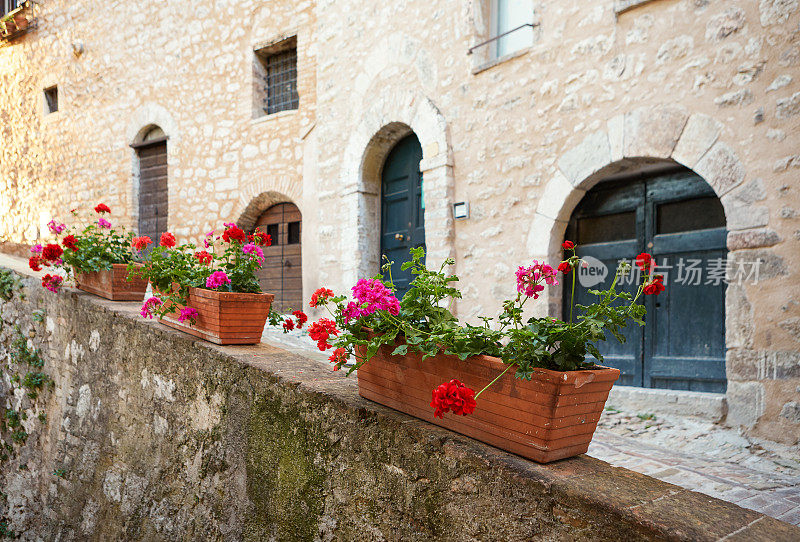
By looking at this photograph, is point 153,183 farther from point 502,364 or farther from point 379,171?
point 502,364

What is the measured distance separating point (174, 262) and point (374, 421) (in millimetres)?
1892

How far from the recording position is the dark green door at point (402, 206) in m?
5.88

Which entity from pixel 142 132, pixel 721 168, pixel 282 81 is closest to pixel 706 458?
pixel 721 168

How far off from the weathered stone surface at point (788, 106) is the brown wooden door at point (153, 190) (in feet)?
25.6

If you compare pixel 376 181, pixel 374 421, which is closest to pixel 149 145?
pixel 376 181

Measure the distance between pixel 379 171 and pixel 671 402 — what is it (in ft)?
12.3

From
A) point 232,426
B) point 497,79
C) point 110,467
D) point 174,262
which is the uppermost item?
point 497,79

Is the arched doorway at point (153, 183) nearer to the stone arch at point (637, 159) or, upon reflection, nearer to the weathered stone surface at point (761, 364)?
the stone arch at point (637, 159)

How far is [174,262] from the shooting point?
3234 mm

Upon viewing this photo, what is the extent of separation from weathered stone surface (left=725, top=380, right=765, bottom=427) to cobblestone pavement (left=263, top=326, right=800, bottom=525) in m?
0.09

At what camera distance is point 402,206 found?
6.07m

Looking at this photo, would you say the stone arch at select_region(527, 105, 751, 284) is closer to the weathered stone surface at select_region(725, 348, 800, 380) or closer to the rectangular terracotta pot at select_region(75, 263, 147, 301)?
the weathered stone surface at select_region(725, 348, 800, 380)

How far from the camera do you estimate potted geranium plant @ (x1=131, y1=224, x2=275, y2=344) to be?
9.59 ft

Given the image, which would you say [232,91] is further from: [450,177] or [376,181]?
[450,177]
